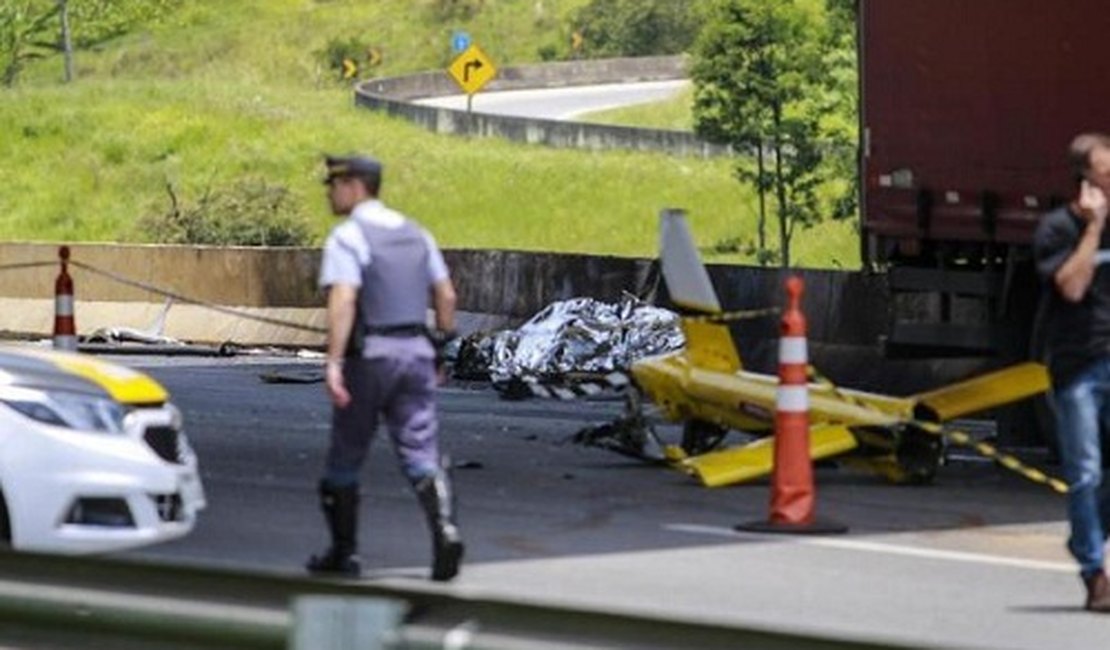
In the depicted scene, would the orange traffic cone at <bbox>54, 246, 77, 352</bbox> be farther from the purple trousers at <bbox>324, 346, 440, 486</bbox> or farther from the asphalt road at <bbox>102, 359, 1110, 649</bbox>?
the purple trousers at <bbox>324, 346, 440, 486</bbox>

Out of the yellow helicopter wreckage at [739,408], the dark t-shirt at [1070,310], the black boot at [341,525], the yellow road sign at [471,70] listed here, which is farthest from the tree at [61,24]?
the dark t-shirt at [1070,310]

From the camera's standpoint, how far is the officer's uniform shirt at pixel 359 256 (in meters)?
12.3

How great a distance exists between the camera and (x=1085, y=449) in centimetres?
1208

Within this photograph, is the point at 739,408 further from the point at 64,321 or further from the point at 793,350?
the point at 64,321

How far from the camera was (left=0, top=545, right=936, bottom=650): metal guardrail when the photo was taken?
5371 mm

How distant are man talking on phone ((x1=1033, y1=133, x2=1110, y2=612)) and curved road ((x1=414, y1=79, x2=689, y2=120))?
82.0m

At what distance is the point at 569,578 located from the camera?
13.3 meters

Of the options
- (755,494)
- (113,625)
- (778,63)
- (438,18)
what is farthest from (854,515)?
(438,18)

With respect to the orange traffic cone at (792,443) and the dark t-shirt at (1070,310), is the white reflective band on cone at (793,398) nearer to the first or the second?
the orange traffic cone at (792,443)

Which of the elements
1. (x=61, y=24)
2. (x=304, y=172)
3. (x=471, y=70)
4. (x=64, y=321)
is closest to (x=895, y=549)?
(x=64, y=321)

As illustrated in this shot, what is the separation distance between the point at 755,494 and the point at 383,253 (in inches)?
189

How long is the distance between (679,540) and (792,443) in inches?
27.0

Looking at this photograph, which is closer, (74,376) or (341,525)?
(74,376)

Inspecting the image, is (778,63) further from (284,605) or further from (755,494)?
(284,605)
